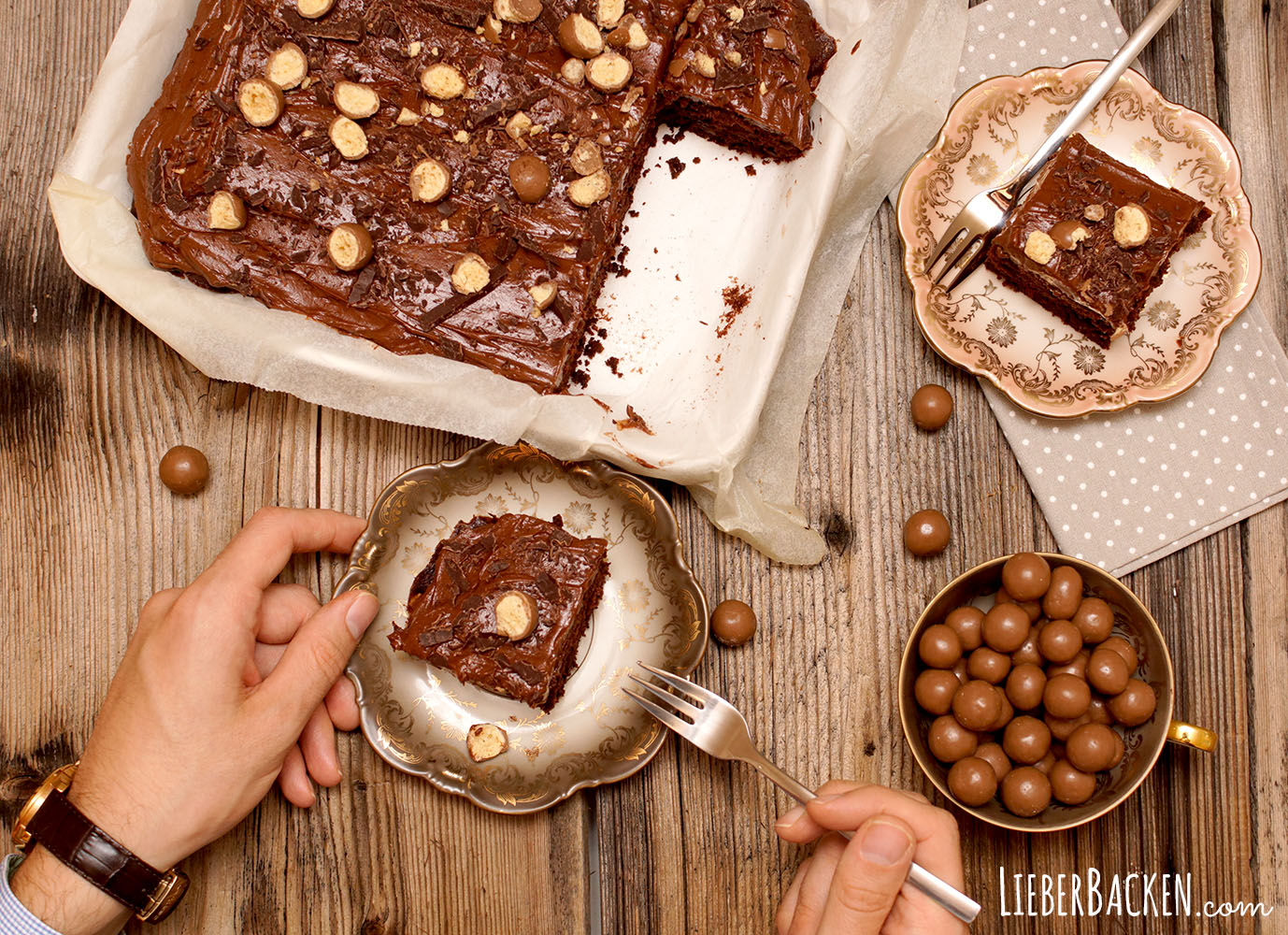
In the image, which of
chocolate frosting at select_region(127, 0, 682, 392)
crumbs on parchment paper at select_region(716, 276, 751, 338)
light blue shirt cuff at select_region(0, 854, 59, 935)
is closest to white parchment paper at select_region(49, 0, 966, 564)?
crumbs on parchment paper at select_region(716, 276, 751, 338)

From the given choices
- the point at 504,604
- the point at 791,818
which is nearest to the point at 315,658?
the point at 504,604

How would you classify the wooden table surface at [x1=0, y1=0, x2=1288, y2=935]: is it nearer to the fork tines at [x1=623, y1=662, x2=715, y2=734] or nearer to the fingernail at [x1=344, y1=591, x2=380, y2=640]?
the fork tines at [x1=623, y1=662, x2=715, y2=734]

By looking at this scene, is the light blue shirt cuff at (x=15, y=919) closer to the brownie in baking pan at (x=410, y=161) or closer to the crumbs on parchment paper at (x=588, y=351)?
the brownie in baking pan at (x=410, y=161)

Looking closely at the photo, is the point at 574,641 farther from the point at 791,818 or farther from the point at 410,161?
the point at 410,161

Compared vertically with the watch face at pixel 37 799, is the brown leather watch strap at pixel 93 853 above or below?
above

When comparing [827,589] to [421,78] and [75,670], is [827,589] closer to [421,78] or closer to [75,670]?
[421,78]

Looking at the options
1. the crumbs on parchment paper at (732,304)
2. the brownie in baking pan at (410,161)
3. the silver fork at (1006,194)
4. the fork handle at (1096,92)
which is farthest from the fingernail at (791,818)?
the fork handle at (1096,92)
